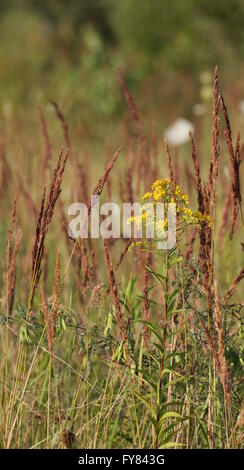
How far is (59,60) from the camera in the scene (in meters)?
13.7

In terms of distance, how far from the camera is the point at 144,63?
37.9ft

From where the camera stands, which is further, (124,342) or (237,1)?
(237,1)

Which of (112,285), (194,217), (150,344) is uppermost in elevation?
(194,217)

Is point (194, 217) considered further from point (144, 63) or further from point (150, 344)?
A: point (144, 63)

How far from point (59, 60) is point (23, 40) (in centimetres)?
699

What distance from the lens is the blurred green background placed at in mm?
8469

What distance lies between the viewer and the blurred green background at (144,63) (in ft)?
27.8

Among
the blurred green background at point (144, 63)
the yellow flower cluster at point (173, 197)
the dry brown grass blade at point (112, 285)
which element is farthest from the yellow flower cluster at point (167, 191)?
the blurred green background at point (144, 63)

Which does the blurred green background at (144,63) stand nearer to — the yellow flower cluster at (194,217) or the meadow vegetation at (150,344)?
the meadow vegetation at (150,344)

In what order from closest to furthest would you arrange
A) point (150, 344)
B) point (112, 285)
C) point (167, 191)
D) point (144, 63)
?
1. point (112, 285)
2. point (167, 191)
3. point (150, 344)
4. point (144, 63)

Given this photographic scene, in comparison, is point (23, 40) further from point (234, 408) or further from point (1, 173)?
point (234, 408)

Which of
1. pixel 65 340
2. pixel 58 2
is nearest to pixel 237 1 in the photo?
pixel 65 340

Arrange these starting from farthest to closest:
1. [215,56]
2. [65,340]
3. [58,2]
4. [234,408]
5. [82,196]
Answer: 1. [58,2]
2. [215,56]
3. [82,196]
4. [65,340]
5. [234,408]

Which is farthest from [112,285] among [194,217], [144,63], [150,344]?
[144,63]
